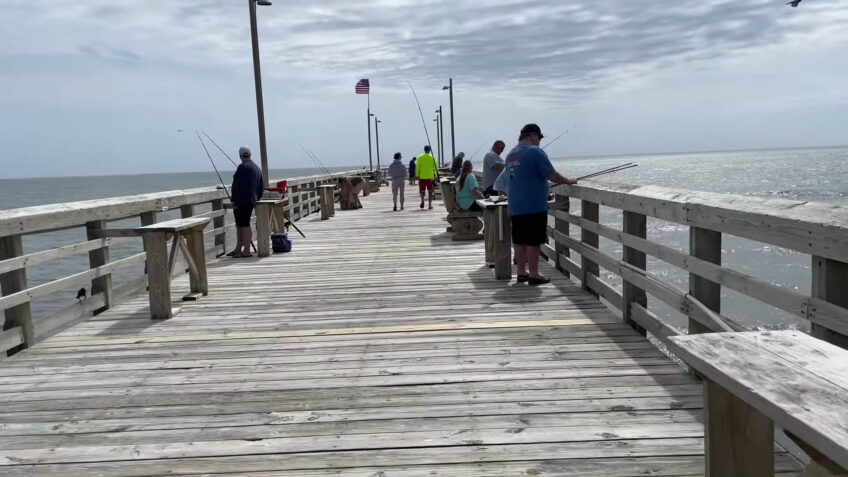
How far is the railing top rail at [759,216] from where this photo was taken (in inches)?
95.2

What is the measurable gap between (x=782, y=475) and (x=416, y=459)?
1373 mm

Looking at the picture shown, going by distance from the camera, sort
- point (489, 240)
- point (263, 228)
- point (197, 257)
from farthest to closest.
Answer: point (263, 228)
point (489, 240)
point (197, 257)

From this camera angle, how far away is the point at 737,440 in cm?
176

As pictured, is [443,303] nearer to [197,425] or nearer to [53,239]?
[197,425]

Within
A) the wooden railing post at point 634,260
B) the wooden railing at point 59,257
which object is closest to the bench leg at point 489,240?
the wooden railing post at point 634,260

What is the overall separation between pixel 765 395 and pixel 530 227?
4.60 meters

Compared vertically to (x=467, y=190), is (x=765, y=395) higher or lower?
lower

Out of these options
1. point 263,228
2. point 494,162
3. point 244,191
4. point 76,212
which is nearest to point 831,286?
point 76,212

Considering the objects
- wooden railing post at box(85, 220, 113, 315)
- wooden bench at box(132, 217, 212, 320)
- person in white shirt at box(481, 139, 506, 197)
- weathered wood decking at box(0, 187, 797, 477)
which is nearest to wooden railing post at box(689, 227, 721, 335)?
weathered wood decking at box(0, 187, 797, 477)

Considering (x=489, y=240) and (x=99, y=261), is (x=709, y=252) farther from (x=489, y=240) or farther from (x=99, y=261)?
(x=99, y=261)

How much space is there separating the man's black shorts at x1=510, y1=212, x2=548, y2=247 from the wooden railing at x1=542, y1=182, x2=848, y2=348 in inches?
12.5

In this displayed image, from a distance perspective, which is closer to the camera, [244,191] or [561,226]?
[561,226]

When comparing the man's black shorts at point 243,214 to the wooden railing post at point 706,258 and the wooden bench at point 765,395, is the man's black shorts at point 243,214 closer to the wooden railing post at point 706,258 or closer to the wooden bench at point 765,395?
the wooden railing post at point 706,258

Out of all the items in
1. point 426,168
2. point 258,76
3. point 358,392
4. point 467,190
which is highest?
point 258,76
